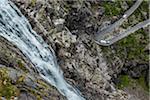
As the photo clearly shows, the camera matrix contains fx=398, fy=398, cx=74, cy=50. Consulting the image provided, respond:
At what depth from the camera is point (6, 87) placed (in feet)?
74.6

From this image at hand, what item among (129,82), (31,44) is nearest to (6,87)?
(31,44)

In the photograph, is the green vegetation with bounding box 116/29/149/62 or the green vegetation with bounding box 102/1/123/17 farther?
the green vegetation with bounding box 102/1/123/17

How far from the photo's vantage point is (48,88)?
26.8 meters

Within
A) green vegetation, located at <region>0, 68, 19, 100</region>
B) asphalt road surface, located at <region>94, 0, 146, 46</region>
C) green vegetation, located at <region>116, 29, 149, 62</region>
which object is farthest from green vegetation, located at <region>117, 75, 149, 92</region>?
green vegetation, located at <region>0, 68, 19, 100</region>

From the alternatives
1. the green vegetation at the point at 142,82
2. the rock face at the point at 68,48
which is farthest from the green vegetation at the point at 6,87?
the green vegetation at the point at 142,82

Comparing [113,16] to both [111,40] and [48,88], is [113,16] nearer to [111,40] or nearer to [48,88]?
[111,40]

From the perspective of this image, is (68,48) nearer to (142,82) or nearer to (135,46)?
(142,82)

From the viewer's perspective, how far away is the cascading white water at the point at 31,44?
34.9 m

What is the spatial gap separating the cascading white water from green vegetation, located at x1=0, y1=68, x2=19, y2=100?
10305 mm

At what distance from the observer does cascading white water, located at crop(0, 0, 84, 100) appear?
3491 cm

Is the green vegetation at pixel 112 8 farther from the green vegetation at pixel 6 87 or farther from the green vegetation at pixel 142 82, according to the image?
the green vegetation at pixel 6 87

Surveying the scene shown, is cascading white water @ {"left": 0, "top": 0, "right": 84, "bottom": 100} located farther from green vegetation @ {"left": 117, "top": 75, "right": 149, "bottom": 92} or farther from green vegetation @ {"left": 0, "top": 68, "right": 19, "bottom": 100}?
green vegetation @ {"left": 117, "top": 75, "right": 149, "bottom": 92}

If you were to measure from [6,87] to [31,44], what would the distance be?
54.6ft

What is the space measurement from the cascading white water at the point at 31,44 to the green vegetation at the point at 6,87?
10.3 metres
